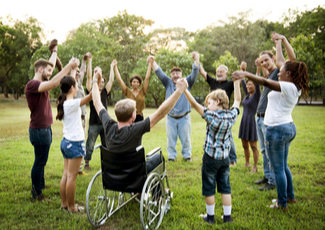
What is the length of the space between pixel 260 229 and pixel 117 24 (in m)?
20.1

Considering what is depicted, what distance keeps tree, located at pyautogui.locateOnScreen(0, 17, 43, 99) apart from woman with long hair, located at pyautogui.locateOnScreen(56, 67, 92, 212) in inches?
1332

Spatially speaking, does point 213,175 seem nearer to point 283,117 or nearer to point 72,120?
point 283,117

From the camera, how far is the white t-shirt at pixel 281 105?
279cm

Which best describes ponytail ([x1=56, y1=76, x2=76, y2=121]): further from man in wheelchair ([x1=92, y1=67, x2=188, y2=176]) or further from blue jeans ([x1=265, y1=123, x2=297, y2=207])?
blue jeans ([x1=265, y1=123, x2=297, y2=207])

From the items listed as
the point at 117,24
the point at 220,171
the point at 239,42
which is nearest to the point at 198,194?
the point at 220,171

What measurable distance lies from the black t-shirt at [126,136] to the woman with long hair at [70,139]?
720 millimetres

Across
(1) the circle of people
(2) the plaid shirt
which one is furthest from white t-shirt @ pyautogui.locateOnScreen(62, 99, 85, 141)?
(2) the plaid shirt

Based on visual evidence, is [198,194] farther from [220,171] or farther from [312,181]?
[312,181]

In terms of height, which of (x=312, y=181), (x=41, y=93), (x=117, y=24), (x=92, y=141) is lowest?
(x=312, y=181)

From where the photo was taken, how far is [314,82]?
1029 inches

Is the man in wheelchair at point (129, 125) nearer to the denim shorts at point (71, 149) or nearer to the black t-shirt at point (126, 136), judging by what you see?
the black t-shirt at point (126, 136)

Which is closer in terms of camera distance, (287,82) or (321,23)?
(287,82)

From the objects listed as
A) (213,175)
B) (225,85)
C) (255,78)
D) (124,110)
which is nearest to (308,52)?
(225,85)

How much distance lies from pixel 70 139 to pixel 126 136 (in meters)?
1.01
